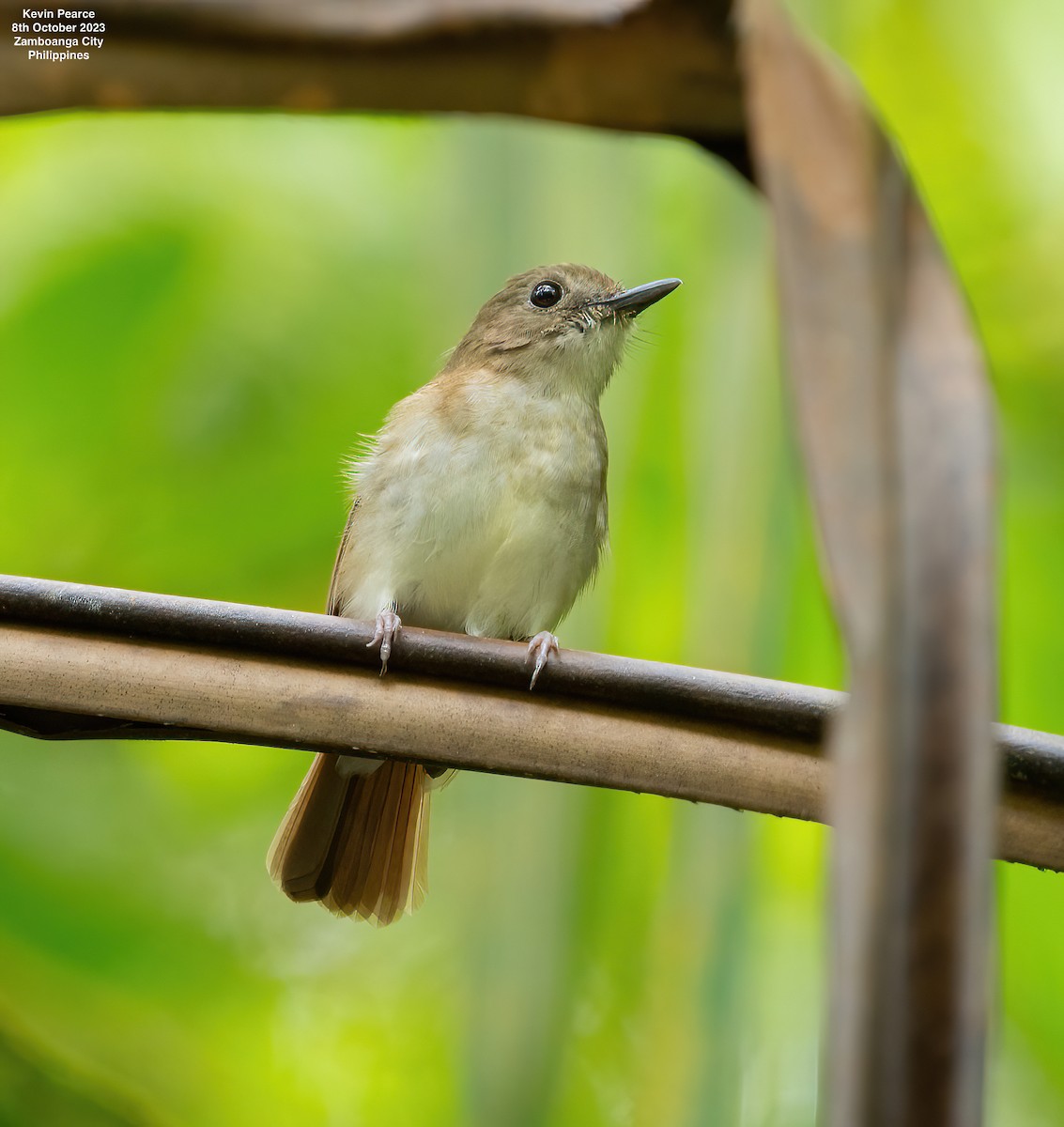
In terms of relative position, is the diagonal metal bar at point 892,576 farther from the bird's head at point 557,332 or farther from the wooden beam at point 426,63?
the bird's head at point 557,332

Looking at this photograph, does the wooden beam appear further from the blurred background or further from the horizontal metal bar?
the blurred background

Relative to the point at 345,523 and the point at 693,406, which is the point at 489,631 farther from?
the point at 693,406

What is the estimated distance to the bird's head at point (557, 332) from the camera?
3.13m

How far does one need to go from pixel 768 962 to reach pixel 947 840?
2226 millimetres

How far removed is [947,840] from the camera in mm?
472

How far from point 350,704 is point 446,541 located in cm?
184

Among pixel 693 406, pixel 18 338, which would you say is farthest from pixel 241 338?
pixel 693 406

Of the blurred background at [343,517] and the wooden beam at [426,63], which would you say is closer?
the wooden beam at [426,63]

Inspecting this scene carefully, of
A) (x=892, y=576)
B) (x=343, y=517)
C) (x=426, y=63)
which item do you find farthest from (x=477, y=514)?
(x=892, y=576)

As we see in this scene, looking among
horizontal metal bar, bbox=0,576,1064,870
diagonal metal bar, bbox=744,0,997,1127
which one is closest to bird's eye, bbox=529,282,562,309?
horizontal metal bar, bbox=0,576,1064,870

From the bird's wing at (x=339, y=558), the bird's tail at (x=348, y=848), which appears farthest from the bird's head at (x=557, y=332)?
the bird's tail at (x=348, y=848)

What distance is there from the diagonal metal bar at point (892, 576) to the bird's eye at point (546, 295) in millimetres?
2796

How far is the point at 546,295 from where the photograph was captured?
3311 mm

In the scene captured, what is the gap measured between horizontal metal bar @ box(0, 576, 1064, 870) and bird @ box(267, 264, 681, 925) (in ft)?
5.27
